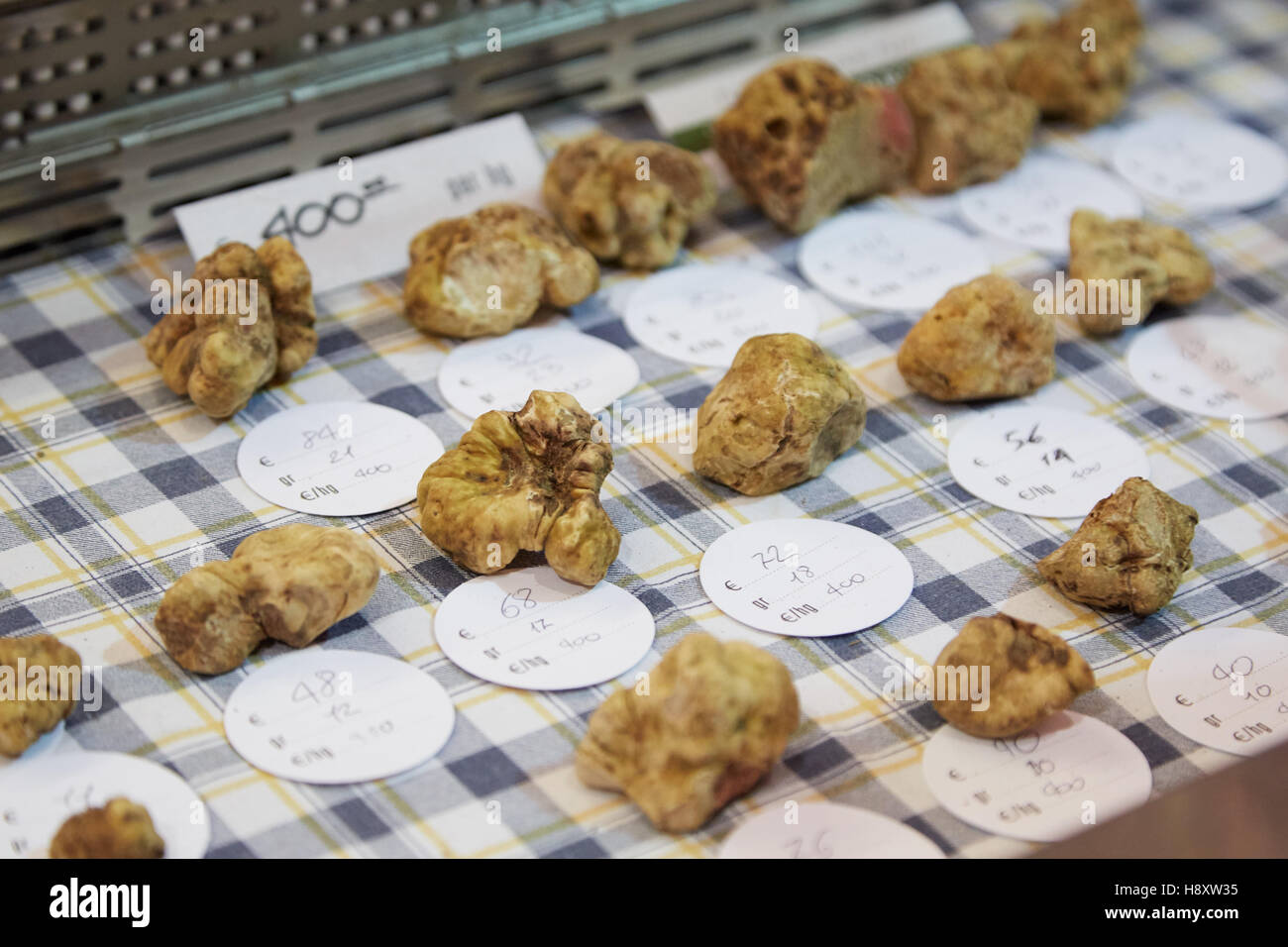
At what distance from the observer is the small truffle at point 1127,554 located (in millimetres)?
1897

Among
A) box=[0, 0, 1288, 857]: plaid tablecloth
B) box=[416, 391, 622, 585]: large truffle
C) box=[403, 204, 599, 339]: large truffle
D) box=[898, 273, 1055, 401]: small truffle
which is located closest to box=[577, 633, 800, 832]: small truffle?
box=[0, 0, 1288, 857]: plaid tablecloth

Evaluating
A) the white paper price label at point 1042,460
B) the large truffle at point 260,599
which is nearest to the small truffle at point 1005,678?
the white paper price label at point 1042,460

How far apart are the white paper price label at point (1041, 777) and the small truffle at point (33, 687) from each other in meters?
0.98

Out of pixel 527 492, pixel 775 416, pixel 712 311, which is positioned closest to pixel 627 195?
pixel 712 311

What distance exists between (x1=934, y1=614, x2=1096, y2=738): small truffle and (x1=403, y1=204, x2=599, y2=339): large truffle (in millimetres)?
900

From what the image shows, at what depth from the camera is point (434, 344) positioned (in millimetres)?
2344

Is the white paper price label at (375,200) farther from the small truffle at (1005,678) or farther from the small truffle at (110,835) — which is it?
the small truffle at (1005,678)

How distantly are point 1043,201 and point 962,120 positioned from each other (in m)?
0.21

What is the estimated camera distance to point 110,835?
1.54 m

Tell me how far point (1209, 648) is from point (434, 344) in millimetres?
1202

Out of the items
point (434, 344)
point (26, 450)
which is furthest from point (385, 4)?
point (26, 450)

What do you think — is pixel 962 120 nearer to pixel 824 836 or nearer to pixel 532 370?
pixel 532 370

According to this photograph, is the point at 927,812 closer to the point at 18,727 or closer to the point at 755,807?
the point at 755,807
